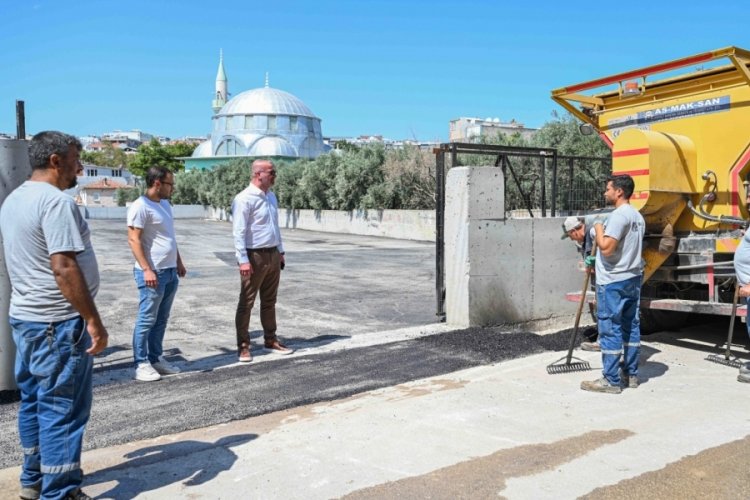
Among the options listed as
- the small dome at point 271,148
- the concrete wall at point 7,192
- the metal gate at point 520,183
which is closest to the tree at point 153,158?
the small dome at point 271,148

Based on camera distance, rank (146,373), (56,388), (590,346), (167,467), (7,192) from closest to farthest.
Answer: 1. (56,388)
2. (167,467)
3. (7,192)
4. (146,373)
5. (590,346)

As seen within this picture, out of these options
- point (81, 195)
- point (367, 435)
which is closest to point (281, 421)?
point (367, 435)

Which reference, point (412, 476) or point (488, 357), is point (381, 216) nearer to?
point (488, 357)

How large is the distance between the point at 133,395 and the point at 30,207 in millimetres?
2657

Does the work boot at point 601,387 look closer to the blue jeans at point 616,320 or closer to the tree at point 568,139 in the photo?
the blue jeans at point 616,320

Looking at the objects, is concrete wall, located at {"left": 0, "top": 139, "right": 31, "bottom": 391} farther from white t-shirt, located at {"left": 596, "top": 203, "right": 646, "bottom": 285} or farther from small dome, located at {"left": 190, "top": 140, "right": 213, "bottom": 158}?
small dome, located at {"left": 190, "top": 140, "right": 213, "bottom": 158}

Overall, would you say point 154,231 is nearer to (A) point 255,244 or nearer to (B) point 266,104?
(A) point 255,244

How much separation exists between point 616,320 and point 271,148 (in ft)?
231

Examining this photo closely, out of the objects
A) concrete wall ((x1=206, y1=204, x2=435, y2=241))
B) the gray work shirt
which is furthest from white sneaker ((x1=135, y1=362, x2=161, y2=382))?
concrete wall ((x1=206, y1=204, x2=435, y2=241))

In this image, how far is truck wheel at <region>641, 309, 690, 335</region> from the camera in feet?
26.9

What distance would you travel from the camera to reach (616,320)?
5.77 metres

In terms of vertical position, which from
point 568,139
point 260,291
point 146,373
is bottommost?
point 146,373

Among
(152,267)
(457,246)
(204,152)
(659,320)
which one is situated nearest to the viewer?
(152,267)

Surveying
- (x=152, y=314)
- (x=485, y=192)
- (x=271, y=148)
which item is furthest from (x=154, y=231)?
(x=271, y=148)
